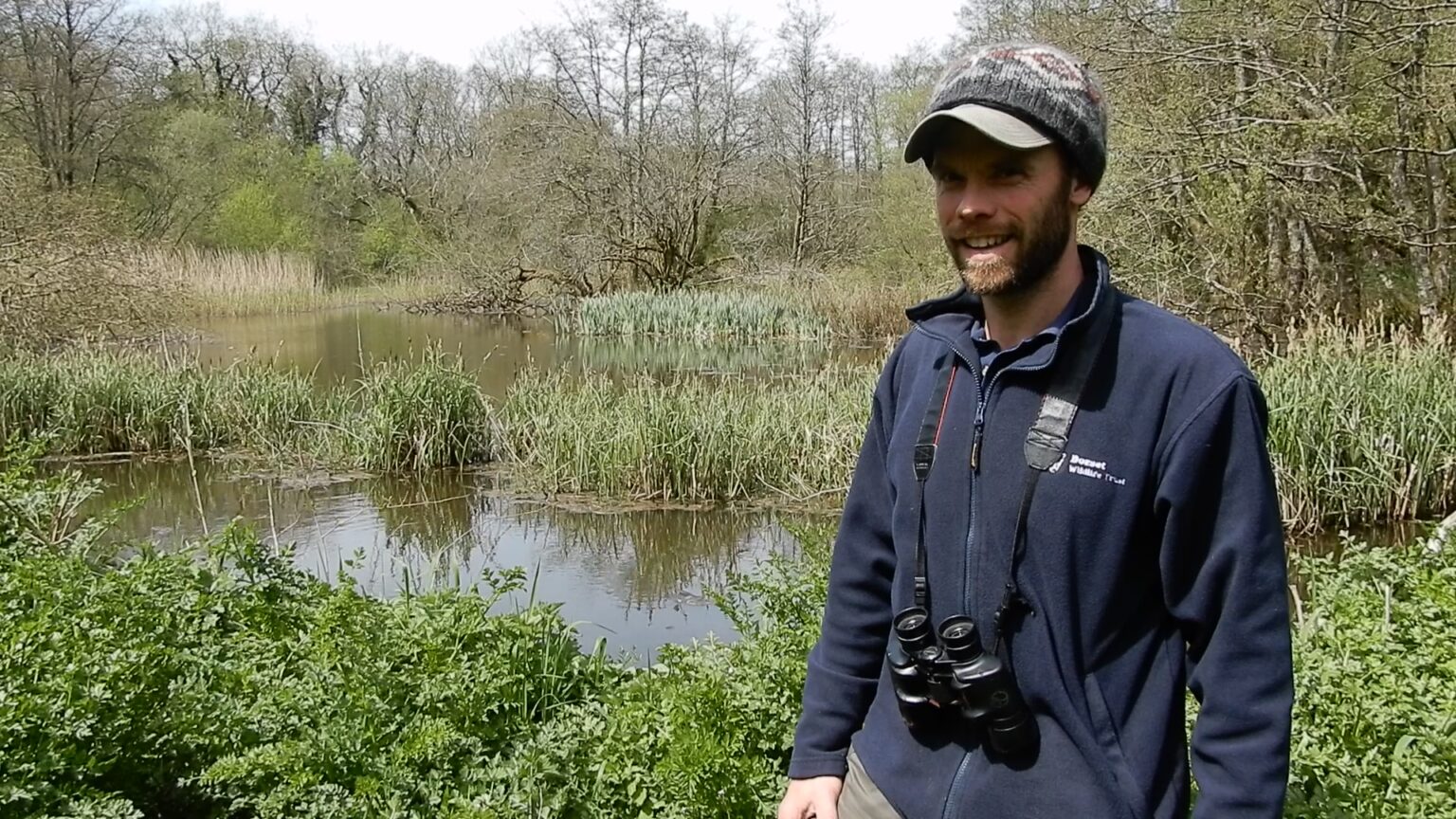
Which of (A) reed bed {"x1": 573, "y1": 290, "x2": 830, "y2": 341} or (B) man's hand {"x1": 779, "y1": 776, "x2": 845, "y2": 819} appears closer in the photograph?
(B) man's hand {"x1": 779, "y1": 776, "x2": 845, "y2": 819}

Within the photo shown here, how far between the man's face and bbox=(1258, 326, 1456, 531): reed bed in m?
6.04

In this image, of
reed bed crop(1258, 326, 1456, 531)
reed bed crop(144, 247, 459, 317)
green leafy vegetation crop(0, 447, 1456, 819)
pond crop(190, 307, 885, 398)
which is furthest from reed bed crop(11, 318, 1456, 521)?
reed bed crop(144, 247, 459, 317)

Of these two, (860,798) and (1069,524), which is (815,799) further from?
(1069,524)

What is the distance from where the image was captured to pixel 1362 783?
2316mm

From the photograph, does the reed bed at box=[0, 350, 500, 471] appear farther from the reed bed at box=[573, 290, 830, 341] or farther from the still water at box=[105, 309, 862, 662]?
the reed bed at box=[573, 290, 830, 341]

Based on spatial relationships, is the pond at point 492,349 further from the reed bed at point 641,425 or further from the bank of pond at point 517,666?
the bank of pond at point 517,666

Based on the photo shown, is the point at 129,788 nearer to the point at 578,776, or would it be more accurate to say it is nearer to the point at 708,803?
the point at 578,776

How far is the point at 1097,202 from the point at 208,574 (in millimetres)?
9925

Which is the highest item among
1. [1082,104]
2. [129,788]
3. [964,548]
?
[1082,104]

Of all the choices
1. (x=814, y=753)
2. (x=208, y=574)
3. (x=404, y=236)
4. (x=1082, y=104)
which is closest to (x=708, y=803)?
(x=814, y=753)

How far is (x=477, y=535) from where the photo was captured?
7754mm

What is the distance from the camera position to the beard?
1392 mm

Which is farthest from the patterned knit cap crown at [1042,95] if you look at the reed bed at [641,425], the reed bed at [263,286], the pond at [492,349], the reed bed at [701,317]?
the reed bed at [263,286]

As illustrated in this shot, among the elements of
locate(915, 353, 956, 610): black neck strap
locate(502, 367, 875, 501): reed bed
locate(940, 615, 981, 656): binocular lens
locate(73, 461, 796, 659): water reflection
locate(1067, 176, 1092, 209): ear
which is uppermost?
locate(1067, 176, 1092, 209): ear
